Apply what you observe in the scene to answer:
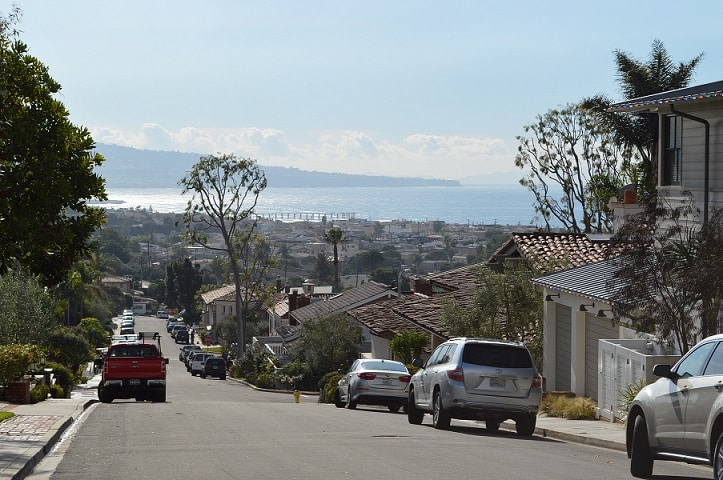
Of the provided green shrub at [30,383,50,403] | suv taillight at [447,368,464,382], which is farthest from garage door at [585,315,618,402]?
green shrub at [30,383,50,403]

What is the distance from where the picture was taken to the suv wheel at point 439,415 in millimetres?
21203

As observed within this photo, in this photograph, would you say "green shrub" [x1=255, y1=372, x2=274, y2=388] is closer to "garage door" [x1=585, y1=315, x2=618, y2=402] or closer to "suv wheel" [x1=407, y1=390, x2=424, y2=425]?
"garage door" [x1=585, y1=315, x2=618, y2=402]

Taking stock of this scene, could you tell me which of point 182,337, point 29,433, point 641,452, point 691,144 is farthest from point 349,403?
point 182,337

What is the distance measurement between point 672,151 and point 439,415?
9868 mm

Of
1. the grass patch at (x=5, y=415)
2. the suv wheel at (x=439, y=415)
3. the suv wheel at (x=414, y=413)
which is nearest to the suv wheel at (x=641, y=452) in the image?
the suv wheel at (x=439, y=415)

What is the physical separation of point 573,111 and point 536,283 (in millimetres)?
31854

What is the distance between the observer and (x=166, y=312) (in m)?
178

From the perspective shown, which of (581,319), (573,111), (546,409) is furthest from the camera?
(573,111)

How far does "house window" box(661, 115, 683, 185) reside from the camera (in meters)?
26.6

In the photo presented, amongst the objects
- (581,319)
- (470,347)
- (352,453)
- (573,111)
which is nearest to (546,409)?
(581,319)

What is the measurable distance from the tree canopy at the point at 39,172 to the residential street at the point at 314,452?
3.27 m

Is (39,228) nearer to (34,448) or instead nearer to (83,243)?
(83,243)

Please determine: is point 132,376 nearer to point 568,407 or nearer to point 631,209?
point 568,407

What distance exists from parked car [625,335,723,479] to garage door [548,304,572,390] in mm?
17383
